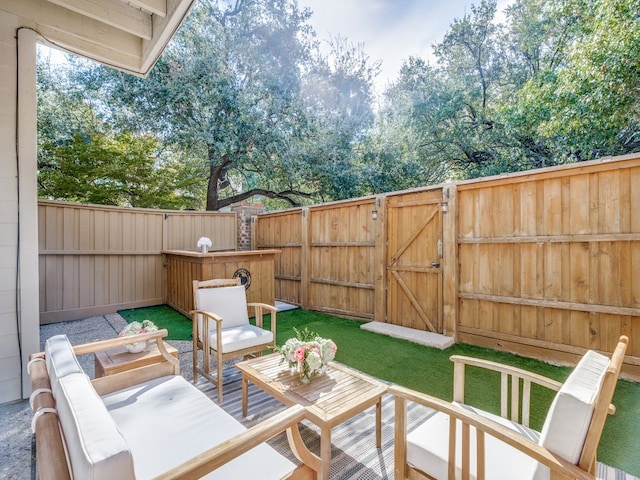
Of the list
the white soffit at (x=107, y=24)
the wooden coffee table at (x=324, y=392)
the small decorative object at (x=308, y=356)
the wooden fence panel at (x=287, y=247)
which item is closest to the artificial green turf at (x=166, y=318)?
the wooden fence panel at (x=287, y=247)

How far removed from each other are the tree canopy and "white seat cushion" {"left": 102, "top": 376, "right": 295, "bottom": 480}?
7644 millimetres

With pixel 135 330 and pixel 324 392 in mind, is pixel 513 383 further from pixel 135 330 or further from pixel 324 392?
pixel 135 330

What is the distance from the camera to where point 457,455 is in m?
1.38

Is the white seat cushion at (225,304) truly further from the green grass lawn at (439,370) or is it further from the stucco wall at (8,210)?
the stucco wall at (8,210)

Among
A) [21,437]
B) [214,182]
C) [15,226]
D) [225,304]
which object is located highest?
[214,182]

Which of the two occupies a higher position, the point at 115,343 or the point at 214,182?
the point at 214,182

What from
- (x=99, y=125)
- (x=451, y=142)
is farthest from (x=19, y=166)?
(x=451, y=142)

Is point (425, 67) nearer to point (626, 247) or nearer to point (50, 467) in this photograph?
point (626, 247)

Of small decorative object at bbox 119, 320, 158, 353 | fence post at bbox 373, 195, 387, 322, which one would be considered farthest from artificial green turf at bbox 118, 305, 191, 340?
fence post at bbox 373, 195, 387, 322

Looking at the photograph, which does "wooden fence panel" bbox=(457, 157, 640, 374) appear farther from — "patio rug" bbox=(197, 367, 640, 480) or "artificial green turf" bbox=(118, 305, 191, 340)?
"artificial green turf" bbox=(118, 305, 191, 340)

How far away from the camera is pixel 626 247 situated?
10.4 ft

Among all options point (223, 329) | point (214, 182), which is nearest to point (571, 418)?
point (223, 329)

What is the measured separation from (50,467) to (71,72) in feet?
36.7

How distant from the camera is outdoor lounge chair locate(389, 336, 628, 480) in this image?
1078 millimetres
